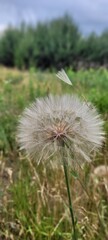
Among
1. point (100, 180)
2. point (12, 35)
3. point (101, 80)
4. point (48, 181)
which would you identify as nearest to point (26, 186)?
point (48, 181)

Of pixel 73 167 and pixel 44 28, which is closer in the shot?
pixel 73 167

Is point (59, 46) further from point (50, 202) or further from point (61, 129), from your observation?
point (61, 129)

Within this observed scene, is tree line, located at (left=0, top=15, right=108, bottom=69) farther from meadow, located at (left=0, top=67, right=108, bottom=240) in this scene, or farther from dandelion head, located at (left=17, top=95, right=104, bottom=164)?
dandelion head, located at (left=17, top=95, right=104, bottom=164)

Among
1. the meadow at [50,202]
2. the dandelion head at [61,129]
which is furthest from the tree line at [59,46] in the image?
the dandelion head at [61,129]

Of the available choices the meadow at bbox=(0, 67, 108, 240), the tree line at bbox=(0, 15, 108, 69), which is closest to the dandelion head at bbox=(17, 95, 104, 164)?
the meadow at bbox=(0, 67, 108, 240)

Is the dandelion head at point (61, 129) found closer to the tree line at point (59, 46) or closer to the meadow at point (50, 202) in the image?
the meadow at point (50, 202)

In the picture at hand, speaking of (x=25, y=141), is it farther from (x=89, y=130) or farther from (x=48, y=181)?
(x=48, y=181)

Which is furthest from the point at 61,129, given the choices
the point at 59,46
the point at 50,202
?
the point at 59,46

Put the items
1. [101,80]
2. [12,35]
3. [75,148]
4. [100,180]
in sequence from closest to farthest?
[75,148]
[100,180]
[101,80]
[12,35]
